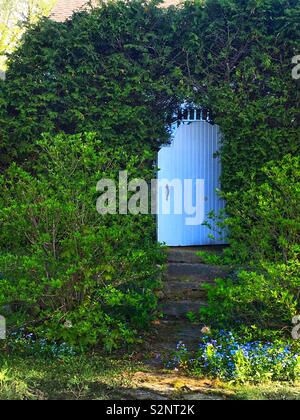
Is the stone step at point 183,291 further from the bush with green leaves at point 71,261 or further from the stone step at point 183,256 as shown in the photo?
the bush with green leaves at point 71,261

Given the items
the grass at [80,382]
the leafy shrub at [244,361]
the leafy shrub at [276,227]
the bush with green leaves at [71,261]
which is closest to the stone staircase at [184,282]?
the bush with green leaves at [71,261]

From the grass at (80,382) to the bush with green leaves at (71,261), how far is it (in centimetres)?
30

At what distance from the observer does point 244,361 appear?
4828 millimetres

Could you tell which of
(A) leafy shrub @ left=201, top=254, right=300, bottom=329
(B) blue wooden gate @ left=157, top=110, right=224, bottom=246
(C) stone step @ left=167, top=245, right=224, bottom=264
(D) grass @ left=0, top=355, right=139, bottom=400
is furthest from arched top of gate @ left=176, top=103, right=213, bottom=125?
(D) grass @ left=0, top=355, right=139, bottom=400

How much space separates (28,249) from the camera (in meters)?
5.76

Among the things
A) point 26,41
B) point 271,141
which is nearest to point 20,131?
point 26,41

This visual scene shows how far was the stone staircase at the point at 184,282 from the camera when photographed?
6609mm

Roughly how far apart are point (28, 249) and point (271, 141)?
3.72m

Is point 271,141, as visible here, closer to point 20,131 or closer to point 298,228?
point 298,228

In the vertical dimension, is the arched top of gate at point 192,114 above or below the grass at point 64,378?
above

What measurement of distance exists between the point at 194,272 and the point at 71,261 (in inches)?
92.4

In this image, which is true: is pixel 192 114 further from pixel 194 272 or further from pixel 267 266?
pixel 267 266

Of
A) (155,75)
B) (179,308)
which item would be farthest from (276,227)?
(155,75)
